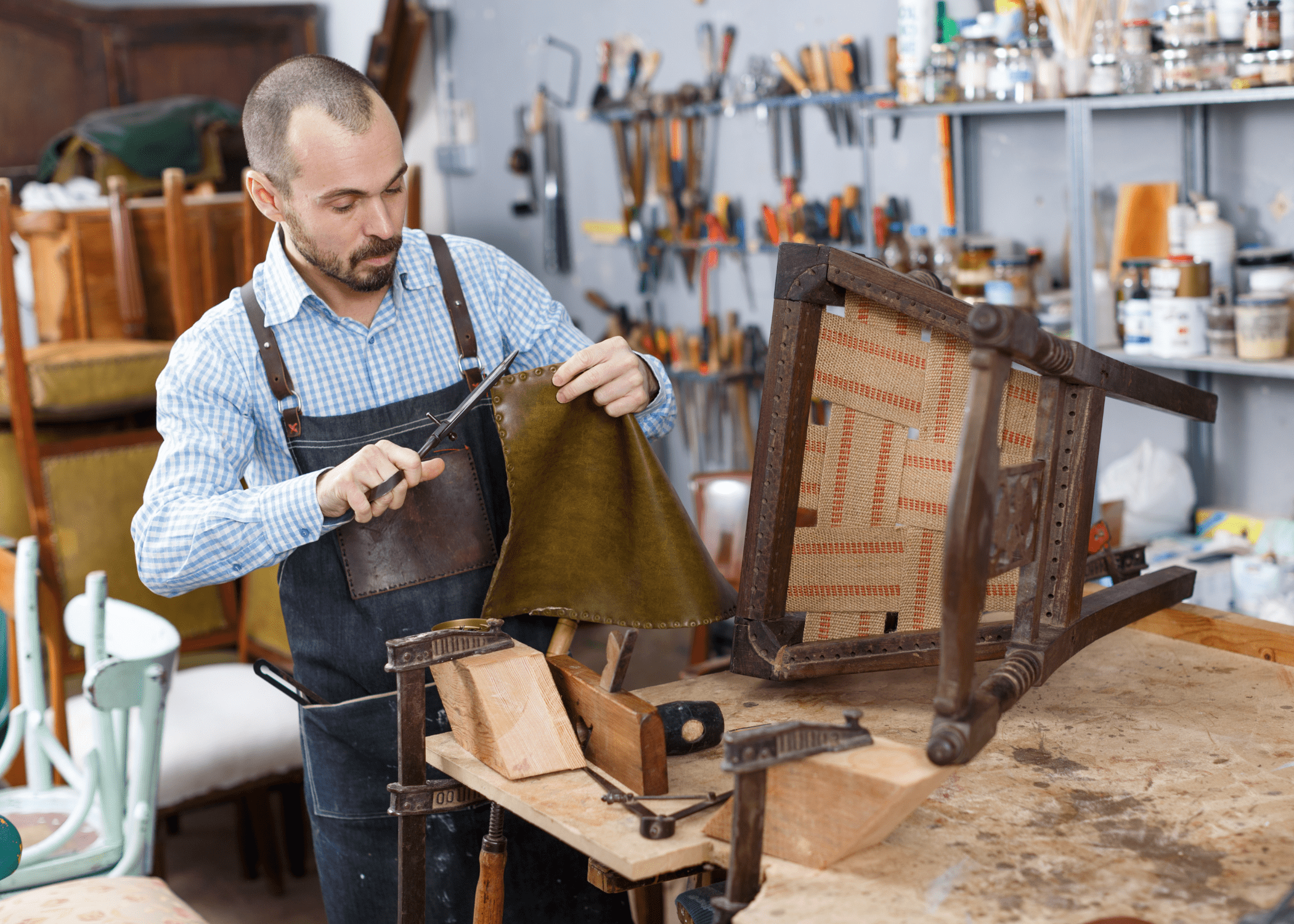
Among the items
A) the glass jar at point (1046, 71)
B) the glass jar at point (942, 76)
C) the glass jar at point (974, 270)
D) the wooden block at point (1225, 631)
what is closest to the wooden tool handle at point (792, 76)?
the glass jar at point (942, 76)

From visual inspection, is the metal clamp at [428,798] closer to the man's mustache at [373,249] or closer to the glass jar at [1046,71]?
the man's mustache at [373,249]

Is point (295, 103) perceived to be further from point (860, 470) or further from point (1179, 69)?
point (1179, 69)

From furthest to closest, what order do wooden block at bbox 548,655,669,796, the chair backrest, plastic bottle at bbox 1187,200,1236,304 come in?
1. the chair backrest
2. plastic bottle at bbox 1187,200,1236,304
3. wooden block at bbox 548,655,669,796

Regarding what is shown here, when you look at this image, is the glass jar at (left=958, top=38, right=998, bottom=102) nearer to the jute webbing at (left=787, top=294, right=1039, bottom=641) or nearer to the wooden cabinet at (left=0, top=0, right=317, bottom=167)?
the jute webbing at (left=787, top=294, right=1039, bottom=641)

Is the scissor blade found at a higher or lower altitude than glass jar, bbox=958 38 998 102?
lower

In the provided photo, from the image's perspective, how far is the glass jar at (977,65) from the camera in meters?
3.09

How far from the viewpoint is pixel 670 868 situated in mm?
1322

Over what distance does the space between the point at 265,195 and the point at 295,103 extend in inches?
6.3

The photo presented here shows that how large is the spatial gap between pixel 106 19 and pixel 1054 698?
544 centimetres

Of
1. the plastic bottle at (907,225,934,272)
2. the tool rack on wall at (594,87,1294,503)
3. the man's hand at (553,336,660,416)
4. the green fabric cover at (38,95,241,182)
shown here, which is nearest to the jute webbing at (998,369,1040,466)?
the man's hand at (553,336,660,416)

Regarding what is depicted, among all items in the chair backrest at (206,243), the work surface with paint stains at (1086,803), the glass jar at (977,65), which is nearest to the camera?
the work surface with paint stains at (1086,803)

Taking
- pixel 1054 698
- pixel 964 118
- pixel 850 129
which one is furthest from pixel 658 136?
pixel 1054 698

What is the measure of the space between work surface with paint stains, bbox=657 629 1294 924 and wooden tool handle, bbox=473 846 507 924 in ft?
1.04

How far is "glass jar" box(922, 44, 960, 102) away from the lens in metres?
3.20
